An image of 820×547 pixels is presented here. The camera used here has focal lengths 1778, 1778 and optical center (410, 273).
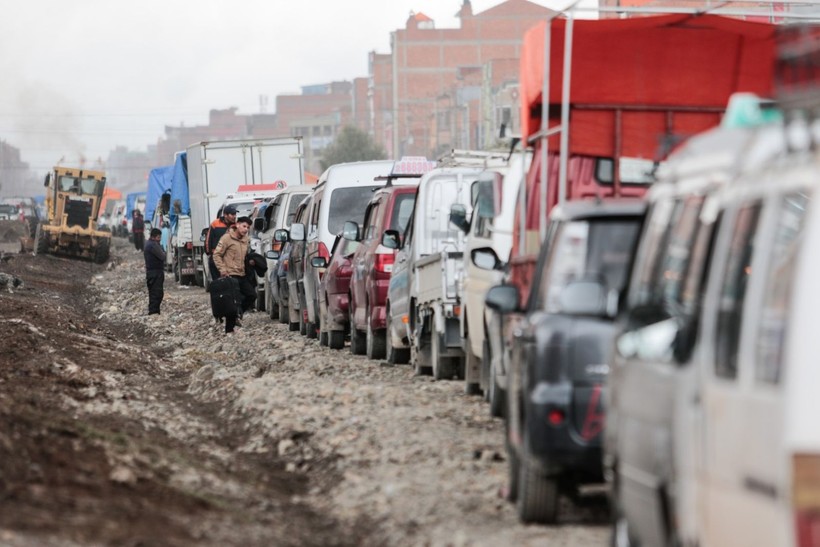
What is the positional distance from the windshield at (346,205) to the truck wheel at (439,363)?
6013mm

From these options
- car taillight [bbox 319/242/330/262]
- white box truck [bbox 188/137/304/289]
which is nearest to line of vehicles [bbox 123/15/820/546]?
car taillight [bbox 319/242/330/262]

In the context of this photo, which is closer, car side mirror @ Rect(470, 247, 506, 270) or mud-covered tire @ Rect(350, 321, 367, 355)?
car side mirror @ Rect(470, 247, 506, 270)

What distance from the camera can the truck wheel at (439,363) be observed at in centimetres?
1638

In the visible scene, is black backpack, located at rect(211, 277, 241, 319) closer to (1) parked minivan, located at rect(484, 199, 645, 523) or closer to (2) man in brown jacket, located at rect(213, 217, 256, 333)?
(2) man in brown jacket, located at rect(213, 217, 256, 333)

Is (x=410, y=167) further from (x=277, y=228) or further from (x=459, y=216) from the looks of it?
(x=277, y=228)

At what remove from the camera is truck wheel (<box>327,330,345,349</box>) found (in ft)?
72.0

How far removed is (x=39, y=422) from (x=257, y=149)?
2966 centimetres

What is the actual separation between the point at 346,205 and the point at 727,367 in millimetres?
17316

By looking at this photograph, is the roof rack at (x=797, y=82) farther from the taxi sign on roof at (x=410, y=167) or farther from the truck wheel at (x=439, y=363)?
the taxi sign on roof at (x=410, y=167)

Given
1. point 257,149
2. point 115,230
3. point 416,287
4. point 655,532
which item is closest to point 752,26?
point 416,287

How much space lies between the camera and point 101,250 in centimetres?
6406

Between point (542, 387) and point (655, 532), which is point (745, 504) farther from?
point (542, 387)

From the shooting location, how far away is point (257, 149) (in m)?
41.3

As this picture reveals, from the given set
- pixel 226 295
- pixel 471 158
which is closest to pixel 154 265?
pixel 226 295
